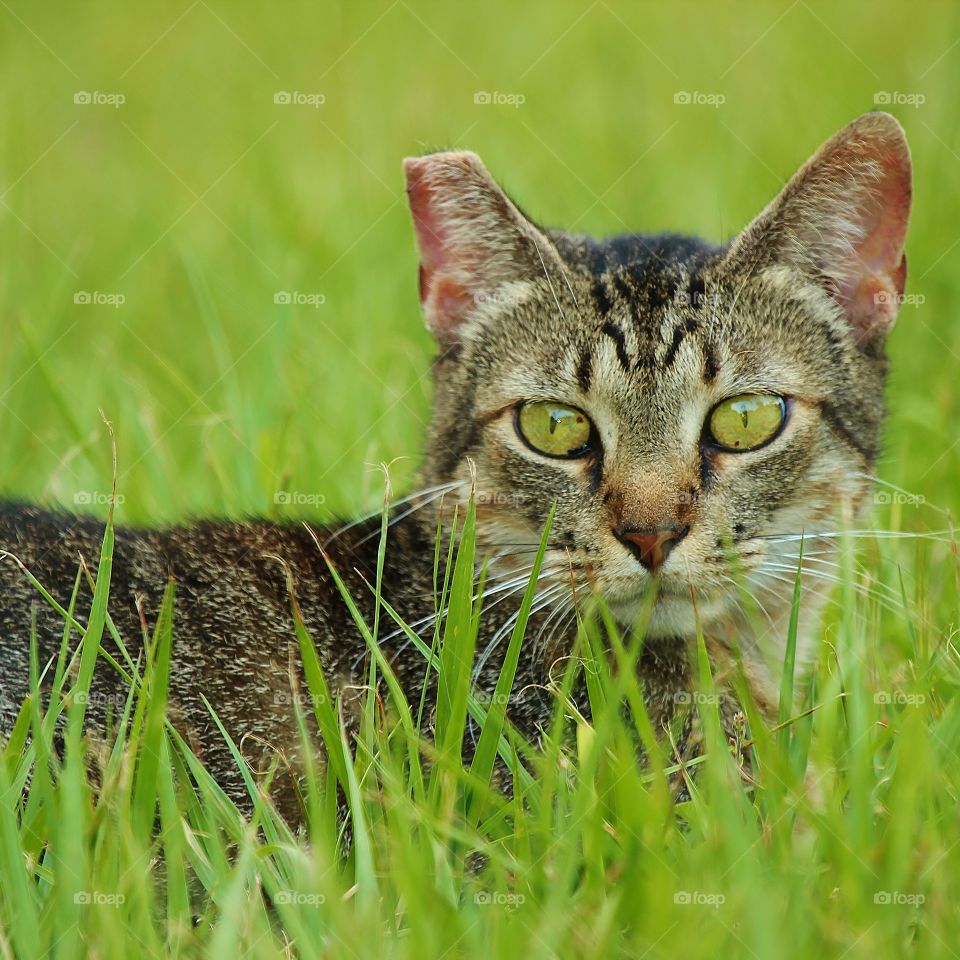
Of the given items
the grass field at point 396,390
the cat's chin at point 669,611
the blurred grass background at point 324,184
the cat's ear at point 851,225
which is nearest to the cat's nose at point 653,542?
the cat's chin at point 669,611

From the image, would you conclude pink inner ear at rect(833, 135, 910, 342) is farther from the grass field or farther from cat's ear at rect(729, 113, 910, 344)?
the grass field

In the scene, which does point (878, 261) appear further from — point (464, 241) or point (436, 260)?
point (436, 260)

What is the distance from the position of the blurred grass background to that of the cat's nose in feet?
4.85

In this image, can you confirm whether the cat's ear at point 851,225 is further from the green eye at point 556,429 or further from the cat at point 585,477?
the green eye at point 556,429

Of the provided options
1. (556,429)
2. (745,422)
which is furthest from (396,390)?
(745,422)

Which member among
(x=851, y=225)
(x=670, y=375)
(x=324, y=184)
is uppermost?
(x=324, y=184)

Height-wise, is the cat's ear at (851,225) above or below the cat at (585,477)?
above

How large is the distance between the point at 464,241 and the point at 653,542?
4.28 ft

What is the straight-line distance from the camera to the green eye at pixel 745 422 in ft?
12.5

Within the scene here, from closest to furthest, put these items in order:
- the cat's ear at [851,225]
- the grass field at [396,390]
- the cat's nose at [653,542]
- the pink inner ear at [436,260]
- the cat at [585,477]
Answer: the grass field at [396,390] → the cat's nose at [653,542] → the cat at [585,477] → the cat's ear at [851,225] → the pink inner ear at [436,260]

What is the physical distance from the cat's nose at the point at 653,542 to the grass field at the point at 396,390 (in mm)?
368

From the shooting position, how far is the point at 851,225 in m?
4.08

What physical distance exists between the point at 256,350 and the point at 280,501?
6.20ft

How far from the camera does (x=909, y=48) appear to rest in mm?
10336
